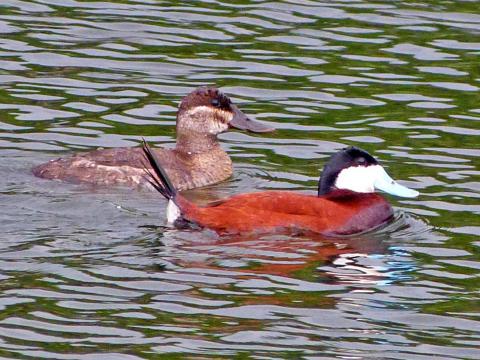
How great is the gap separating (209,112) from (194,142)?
1.02 feet

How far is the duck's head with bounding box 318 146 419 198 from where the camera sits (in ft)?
37.8

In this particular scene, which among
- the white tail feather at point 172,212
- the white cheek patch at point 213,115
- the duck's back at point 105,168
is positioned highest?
the white cheek patch at point 213,115

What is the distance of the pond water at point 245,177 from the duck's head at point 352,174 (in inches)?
12.9

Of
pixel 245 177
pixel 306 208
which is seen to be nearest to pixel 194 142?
pixel 245 177

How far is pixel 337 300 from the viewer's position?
9.27 m

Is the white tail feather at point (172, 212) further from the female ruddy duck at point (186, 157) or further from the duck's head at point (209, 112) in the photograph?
the duck's head at point (209, 112)

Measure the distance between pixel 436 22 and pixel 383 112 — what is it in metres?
2.69

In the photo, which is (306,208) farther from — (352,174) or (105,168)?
(105,168)

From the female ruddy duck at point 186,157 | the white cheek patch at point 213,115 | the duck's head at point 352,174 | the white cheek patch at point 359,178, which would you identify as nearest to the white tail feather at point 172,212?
the duck's head at point 352,174

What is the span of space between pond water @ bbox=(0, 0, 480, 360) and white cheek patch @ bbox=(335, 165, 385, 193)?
34cm

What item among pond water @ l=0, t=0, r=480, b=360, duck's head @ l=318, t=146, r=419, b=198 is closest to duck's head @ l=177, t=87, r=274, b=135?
pond water @ l=0, t=0, r=480, b=360

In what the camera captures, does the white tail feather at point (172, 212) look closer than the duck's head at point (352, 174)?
Yes

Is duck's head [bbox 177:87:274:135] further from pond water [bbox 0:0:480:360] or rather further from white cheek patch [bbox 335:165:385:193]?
white cheek patch [bbox 335:165:385:193]

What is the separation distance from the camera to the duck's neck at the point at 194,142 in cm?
1388
